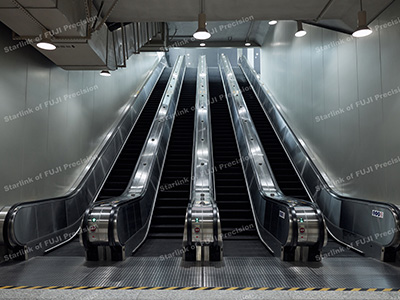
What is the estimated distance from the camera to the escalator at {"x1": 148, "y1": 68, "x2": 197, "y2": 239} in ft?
20.5

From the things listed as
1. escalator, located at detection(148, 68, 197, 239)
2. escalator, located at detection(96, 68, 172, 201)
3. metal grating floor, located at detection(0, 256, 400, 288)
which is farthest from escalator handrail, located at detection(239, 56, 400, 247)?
escalator, located at detection(96, 68, 172, 201)

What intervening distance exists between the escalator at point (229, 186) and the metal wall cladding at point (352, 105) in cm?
186

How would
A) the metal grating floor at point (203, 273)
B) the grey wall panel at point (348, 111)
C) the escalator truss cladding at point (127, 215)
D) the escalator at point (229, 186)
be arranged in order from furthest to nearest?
the escalator at point (229, 186) → the grey wall panel at point (348, 111) → the escalator truss cladding at point (127, 215) → the metal grating floor at point (203, 273)

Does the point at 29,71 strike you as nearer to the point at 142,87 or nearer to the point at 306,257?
the point at 306,257

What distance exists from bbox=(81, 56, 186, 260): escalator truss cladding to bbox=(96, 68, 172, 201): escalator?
762 mm

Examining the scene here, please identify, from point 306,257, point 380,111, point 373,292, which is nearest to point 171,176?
point 306,257

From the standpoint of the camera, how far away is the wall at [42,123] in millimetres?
4953

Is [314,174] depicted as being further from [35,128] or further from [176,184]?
[35,128]

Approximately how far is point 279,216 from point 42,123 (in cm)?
449

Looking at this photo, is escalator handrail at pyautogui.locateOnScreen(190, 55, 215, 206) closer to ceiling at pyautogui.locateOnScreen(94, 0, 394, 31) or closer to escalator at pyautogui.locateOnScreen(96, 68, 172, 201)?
escalator at pyautogui.locateOnScreen(96, 68, 172, 201)

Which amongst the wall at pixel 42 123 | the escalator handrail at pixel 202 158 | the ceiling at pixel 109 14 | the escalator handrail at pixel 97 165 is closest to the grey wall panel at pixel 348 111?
the ceiling at pixel 109 14

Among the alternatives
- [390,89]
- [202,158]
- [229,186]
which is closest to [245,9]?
[390,89]

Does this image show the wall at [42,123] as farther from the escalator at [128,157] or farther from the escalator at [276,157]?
the escalator at [276,157]

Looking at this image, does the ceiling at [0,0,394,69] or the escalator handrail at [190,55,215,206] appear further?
the escalator handrail at [190,55,215,206]
